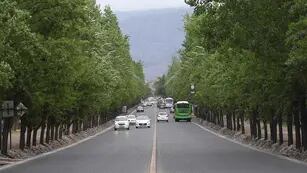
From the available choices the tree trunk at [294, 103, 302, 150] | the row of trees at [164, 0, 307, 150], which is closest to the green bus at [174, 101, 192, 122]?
the row of trees at [164, 0, 307, 150]

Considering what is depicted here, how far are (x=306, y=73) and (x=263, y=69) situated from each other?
522cm

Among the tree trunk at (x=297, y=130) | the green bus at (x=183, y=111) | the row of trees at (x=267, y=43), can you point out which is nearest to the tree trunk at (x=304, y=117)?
the row of trees at (x=267, y=43)

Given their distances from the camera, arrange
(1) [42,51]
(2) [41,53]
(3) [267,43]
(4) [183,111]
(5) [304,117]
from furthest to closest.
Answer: (4) [183,111], (5) [304,117], (2) [41,53], (1) [42,51], (3) [267,43]

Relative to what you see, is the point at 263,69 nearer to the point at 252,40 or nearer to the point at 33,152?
the point at 252,40

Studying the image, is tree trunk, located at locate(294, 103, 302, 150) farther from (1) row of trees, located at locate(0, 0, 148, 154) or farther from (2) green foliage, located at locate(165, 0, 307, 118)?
(1) row of trees, located at locate(0, 0, 148, 154)

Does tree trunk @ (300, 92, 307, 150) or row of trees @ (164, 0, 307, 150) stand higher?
row of trees @ (164, 0, 307, 150)

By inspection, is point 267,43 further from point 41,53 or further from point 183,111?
point 183,111

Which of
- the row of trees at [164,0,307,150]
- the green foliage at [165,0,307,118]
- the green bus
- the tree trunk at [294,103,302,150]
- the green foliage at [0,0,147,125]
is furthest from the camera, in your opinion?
the green bus

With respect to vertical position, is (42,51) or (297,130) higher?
(42,51)

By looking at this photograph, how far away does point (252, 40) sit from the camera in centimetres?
2573

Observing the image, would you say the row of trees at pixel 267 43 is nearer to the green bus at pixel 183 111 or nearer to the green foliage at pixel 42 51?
the green foliage at pixel 42 51

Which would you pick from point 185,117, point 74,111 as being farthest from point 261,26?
point 185,117

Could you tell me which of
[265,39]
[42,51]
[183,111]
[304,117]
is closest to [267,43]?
[265,39]

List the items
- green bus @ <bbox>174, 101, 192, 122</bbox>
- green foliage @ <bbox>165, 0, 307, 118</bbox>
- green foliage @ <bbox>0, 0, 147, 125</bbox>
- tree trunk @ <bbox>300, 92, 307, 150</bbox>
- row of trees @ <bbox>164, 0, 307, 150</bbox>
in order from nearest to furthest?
1. green foliage @ <bbox>165, 0, 307, 118</bbox>
2. row of trees @ <bbox>164, 0, 307, 150</bbox>
3. green foliage @ <bbox>0, 0, 147, 125</bbox>
4. tree trunk @ <bbox>300, 92, 307, 150</bbox>
5. green bus @ <bbox>174, 101, 192, 122</bbox>
